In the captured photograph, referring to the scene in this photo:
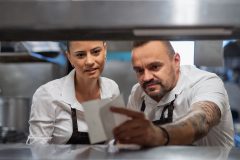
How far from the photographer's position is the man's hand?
78 centimetres

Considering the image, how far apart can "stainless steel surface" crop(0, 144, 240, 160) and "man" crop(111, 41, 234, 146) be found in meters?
0.26

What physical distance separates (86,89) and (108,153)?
0.96 metres

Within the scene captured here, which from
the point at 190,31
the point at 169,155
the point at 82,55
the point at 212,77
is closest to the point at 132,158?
the point at 169,155

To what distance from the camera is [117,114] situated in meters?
0.74

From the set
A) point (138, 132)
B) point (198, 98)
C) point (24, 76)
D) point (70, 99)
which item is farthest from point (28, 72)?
point (138, 132)

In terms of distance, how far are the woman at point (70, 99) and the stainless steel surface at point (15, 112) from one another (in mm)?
974

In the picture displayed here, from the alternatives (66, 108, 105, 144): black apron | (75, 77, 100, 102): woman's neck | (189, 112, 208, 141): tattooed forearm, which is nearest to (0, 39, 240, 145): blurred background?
(75, 77, 100, 102): woman's neck

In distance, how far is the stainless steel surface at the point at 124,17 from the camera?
1.76 ft

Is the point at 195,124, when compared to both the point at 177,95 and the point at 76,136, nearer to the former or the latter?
the point at 177,95

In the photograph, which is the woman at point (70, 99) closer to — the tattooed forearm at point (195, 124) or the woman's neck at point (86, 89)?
the woman's neck at point (86, 89)

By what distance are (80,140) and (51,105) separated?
20cm

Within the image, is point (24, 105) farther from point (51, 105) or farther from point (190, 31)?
point (190, 31)

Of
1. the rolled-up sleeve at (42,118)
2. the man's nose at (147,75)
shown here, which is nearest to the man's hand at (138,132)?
the man's nose at (147,75)

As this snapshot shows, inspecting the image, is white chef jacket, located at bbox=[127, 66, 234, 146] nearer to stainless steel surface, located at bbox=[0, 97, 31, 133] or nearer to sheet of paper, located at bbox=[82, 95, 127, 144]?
sheet of paper, located at bbox=[82, 95, 127, 144]
